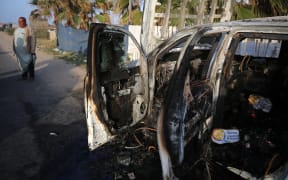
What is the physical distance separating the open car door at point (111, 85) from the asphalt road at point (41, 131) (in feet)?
2.07

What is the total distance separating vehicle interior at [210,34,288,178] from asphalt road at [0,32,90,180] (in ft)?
5.79

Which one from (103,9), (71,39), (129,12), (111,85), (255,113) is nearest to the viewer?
(111,85)

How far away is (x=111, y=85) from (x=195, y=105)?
1027 mm

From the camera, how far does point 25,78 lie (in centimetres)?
636

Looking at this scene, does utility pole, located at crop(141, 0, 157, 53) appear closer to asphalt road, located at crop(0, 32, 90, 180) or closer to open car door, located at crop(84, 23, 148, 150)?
asphalt road, located at crop(0, 32, 90, 180)

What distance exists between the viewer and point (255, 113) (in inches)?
122

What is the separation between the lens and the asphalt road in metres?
2.54

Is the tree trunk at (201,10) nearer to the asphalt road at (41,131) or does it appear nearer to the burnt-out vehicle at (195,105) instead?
the burnt-out vehicle at (195,105)

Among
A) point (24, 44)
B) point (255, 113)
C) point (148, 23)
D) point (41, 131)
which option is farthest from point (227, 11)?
point (41, 131)

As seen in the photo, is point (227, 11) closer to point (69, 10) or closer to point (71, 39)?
point (71, 39)

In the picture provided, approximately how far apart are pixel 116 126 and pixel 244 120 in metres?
1.80

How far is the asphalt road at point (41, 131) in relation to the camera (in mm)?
2537

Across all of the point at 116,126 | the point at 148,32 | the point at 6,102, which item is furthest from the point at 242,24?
the point at 6,102

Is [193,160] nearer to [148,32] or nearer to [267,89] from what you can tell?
[267,89]
